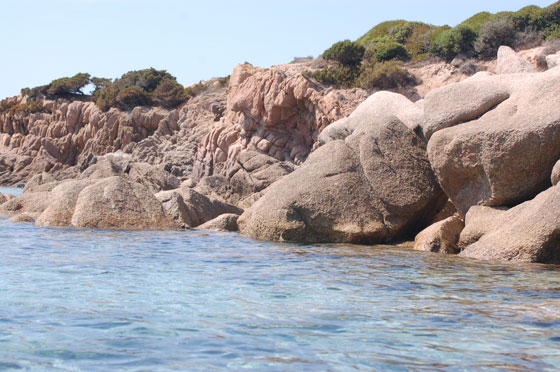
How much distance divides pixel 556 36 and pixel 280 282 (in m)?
30.6

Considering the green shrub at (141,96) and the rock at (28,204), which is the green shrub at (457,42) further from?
the rock at (28,204)

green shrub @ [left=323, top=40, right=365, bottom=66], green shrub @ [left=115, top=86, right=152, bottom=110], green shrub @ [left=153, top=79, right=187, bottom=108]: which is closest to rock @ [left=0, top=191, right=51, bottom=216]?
green shrub @ [left=323, top=40, right=365, bottom=66]

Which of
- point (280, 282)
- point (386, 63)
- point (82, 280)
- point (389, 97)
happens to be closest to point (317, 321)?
point (280, 282)

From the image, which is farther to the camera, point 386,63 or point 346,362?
point 386,63

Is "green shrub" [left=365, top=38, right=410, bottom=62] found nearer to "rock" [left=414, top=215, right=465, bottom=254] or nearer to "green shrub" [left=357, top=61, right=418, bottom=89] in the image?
"green shrub" [left=357, top=61, right=418, bottom=89]

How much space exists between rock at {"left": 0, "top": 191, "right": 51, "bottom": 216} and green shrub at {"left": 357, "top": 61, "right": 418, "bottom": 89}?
63.2ft

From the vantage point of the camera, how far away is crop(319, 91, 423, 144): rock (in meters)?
14.1

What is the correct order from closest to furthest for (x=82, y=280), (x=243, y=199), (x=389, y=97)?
(x=82, y=280), (x=389, y=97), (x=243, y=199)

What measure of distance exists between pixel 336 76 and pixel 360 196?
22.5m

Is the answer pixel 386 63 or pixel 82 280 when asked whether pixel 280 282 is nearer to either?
pixel 82 280

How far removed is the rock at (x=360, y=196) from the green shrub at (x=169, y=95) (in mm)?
38914

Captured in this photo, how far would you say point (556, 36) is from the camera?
33281mm

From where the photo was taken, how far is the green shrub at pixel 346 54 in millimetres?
37219

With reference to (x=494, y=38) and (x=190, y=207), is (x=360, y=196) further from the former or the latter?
(x=494, y=38)
